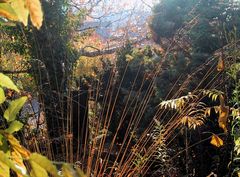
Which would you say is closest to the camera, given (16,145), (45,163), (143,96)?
(45,163)

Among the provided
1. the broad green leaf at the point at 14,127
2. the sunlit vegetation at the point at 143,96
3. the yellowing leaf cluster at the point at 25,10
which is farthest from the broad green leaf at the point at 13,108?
the sunlit vegetation at the point at 143,96

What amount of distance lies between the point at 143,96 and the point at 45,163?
4.30 metres

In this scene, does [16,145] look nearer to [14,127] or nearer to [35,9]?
[14,127]

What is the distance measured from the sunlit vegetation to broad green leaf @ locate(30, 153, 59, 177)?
174 centimetres

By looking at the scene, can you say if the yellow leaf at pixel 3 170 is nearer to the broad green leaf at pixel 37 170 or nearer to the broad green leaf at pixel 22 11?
the broad green leaf at pixel 37 170

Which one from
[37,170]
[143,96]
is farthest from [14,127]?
[143,96]

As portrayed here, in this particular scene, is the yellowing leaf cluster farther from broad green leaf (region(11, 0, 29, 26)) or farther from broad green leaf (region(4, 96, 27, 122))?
broad green leaf (region(4, 96, 27, 122))

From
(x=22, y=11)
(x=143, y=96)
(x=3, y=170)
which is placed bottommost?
(x=143, y=96)

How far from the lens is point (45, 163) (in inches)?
13.7

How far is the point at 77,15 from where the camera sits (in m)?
6.23

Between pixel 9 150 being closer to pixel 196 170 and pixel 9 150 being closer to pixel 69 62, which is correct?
pixel 196 170

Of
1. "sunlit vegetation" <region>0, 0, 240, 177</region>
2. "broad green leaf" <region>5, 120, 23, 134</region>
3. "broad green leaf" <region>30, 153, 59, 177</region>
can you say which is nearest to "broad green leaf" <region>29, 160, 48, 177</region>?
"broad green leaf" <region>30, 153, 59, 177</region>

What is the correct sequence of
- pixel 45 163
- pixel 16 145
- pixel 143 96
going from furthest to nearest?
pixel 143 96 < pixel 16 145 < pixel 45 163

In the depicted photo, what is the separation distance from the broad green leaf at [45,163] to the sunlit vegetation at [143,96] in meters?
1.74
